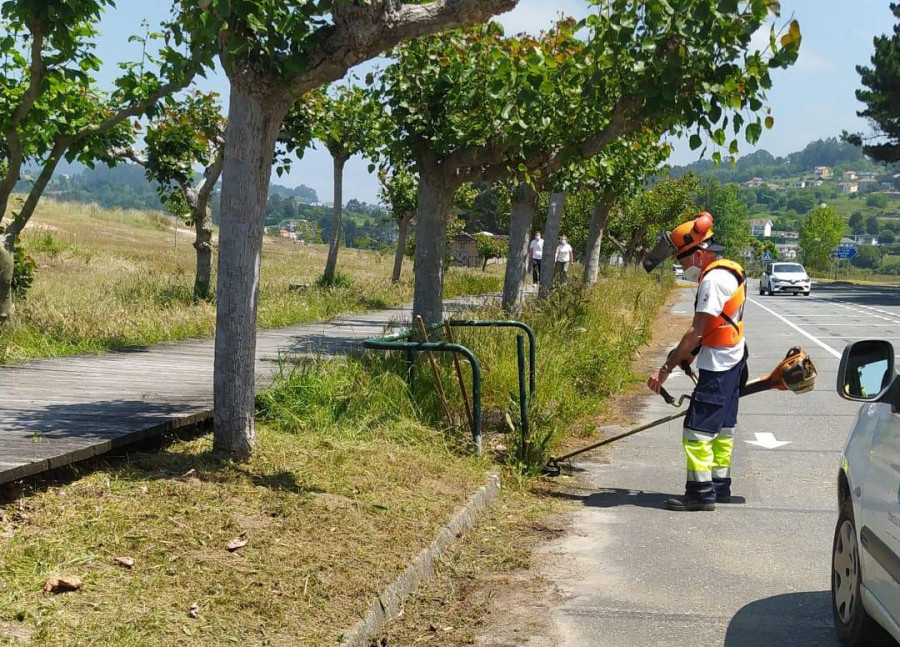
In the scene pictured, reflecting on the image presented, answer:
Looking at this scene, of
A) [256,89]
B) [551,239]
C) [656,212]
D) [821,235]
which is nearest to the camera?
[256,89]

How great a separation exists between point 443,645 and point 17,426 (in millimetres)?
3167

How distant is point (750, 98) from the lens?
27.6ft

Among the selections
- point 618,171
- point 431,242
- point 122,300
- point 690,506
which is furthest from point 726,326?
point 618,171

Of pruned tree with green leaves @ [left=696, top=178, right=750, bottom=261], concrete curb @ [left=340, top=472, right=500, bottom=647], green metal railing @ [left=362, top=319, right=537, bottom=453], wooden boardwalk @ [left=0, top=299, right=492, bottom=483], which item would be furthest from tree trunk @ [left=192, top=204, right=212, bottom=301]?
pruned tree with green leaves @ [left=696, top=178, right=750, bottom=261]

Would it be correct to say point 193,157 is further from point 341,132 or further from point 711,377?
point 711,377

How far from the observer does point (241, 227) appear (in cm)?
648

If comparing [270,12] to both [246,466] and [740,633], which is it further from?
[740,633]

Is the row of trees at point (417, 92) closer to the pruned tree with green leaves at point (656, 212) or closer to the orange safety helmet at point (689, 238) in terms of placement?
the orange safety helmet at point (689, 238)

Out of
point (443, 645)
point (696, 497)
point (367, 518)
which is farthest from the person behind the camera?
point (696, 497)

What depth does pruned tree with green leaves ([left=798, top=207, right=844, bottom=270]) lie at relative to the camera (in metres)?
125

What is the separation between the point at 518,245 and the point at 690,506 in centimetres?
1096

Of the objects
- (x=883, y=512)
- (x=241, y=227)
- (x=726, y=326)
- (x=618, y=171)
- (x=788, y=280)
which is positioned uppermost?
(x=618, y=171)

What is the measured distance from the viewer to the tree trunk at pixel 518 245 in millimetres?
17625

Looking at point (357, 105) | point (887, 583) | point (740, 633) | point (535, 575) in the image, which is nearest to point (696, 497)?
point (535, 575)
